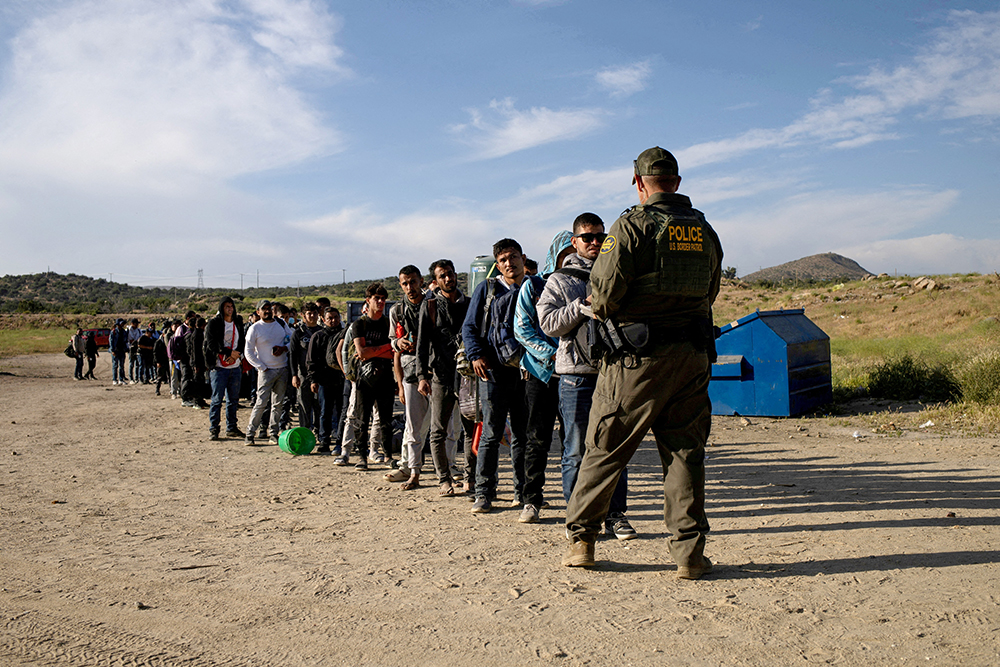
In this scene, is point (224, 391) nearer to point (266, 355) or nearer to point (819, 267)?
point (266, 355)

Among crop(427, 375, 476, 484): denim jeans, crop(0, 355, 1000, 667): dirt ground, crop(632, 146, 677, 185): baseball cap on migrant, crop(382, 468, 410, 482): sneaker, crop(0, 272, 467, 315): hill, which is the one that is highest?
crop(0, 272, 467, 315): hill

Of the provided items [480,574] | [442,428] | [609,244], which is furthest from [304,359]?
[609,244]

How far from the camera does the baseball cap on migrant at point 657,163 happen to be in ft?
13.9

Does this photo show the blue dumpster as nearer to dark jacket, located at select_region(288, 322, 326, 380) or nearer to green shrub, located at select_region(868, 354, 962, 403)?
green shrub, located at select_region(868, 354, 962, 403)

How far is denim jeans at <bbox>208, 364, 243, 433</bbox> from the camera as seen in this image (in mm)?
10797

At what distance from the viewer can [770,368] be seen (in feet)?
37.3

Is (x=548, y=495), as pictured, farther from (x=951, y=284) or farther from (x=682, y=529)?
(x=951, y=284)

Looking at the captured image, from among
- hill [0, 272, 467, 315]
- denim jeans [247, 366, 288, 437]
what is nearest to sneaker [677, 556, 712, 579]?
denim jeans [247, 366, 288, 437]

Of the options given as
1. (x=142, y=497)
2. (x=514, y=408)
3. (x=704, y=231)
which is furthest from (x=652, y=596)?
(x=142, y=497)

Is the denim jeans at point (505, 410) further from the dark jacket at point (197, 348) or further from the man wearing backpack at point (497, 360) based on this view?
the dark jacket at point (197, 348)

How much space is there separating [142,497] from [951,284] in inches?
1599

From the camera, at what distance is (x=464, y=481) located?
7.23 m

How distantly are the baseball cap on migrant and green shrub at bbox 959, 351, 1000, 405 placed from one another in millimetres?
8866

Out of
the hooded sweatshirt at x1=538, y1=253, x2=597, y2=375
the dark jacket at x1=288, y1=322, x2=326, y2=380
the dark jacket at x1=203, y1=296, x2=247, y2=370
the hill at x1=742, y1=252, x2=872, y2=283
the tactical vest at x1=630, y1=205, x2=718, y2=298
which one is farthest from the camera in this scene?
the hill at x1=742, y1=252, x2=872, y2=283
